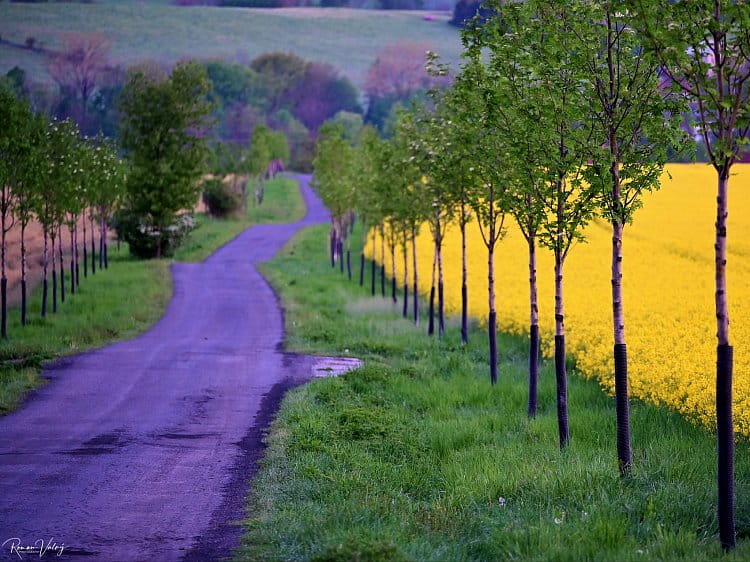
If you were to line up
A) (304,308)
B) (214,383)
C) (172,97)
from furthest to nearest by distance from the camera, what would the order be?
1. (172,97)
2. (304,308)
3. (214,383)

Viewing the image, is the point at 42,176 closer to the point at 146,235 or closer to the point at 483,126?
the point at 483,126

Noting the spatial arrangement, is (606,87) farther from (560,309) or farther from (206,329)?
(206,329)

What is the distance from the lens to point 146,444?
15812mm

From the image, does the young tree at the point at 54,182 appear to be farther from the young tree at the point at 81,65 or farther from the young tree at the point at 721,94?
the young tree at the point at 81,65

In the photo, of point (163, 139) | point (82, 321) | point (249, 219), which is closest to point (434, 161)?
point (82, 321)

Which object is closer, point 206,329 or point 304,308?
point 206,329

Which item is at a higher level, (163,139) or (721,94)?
(163,139)

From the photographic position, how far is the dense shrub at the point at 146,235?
56.1 metres

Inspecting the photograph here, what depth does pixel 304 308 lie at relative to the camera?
3734 cm

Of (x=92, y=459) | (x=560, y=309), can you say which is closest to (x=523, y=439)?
(x=560, y=309)

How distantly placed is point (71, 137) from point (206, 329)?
459 inches

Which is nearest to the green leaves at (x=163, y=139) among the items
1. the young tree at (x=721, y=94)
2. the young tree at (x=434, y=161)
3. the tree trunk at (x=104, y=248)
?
the tree trunk at (x=104, y=248)

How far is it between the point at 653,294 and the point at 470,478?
18403mm

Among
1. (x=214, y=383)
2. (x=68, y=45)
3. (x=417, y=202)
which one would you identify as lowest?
(x=214, y=383)
